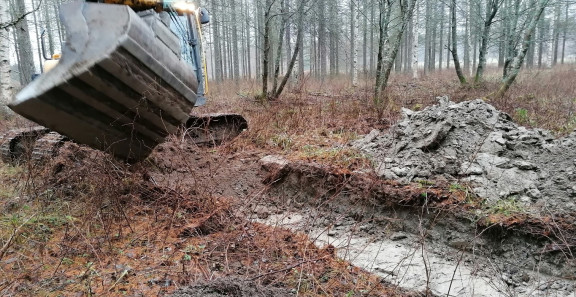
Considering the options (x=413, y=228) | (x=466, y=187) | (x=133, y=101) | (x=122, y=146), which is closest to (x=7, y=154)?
(x=122, y=146)

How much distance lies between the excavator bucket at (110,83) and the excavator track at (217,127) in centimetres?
293

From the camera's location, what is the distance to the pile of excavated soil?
389 centimetres

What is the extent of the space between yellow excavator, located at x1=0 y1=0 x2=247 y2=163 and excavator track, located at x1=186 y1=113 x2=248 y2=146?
256cm

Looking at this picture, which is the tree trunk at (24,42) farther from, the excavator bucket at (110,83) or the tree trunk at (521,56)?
the tree trunk at (521,56)

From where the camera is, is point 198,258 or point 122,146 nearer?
point 198,258

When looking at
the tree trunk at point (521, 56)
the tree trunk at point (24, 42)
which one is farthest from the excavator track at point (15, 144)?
the tree trunk at point (521, 56)

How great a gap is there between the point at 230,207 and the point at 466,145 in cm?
304

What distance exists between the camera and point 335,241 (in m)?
4.09

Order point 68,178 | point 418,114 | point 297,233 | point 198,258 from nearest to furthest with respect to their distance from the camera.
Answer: point 198,258 → point 297,233 → point 68,178 → point 418,114

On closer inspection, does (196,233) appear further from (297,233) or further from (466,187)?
(466,187)

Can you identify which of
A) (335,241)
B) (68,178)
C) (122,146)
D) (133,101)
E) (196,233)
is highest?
(133,101)

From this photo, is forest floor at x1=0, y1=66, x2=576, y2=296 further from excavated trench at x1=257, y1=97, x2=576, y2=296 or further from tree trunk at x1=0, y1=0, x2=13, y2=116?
tree trunk at x1=0, y1=0, x2=13, y2=116

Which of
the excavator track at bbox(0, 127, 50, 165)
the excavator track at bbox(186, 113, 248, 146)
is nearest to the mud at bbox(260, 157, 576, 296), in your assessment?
the excavator track at bbox(186, 113, 248, 146)

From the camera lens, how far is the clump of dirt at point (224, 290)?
2189 mm
